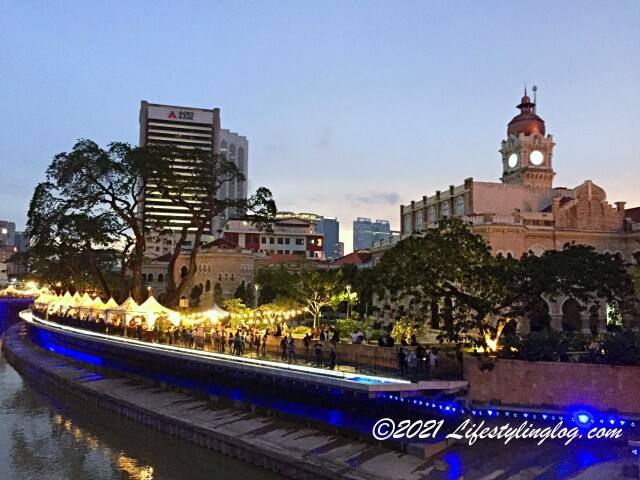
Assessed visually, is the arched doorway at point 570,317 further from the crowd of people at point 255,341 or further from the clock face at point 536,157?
the clock face at point 536,157

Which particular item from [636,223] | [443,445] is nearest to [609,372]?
[443,445]

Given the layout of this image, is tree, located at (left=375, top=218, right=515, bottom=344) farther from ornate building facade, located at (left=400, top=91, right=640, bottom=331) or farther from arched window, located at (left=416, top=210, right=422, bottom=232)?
arched window, located at (left=416, top=210, right=422, bottom=232)

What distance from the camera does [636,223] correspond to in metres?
54.7

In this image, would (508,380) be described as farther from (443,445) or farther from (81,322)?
(81,322)

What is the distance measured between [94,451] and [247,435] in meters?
8.68

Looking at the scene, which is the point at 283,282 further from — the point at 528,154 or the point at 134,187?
the point at 528,154

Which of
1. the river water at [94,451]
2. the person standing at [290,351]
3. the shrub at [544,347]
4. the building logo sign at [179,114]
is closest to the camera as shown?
the shrub at [544,347]

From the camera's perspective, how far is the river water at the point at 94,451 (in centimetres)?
2800

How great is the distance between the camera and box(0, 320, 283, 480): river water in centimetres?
2800

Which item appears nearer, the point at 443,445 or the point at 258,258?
the point at 443,445

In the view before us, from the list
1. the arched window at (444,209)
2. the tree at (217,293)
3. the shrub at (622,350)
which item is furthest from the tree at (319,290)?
the tree at (217,293)

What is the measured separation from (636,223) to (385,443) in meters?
39.6

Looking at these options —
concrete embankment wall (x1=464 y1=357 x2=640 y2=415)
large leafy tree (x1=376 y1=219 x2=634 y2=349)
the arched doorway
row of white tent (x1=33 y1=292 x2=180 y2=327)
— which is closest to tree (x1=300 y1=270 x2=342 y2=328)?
row of white tent (x1=33 y1=292 x2=180 y2=327)

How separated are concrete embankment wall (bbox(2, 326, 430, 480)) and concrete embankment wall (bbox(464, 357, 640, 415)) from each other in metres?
5.59
